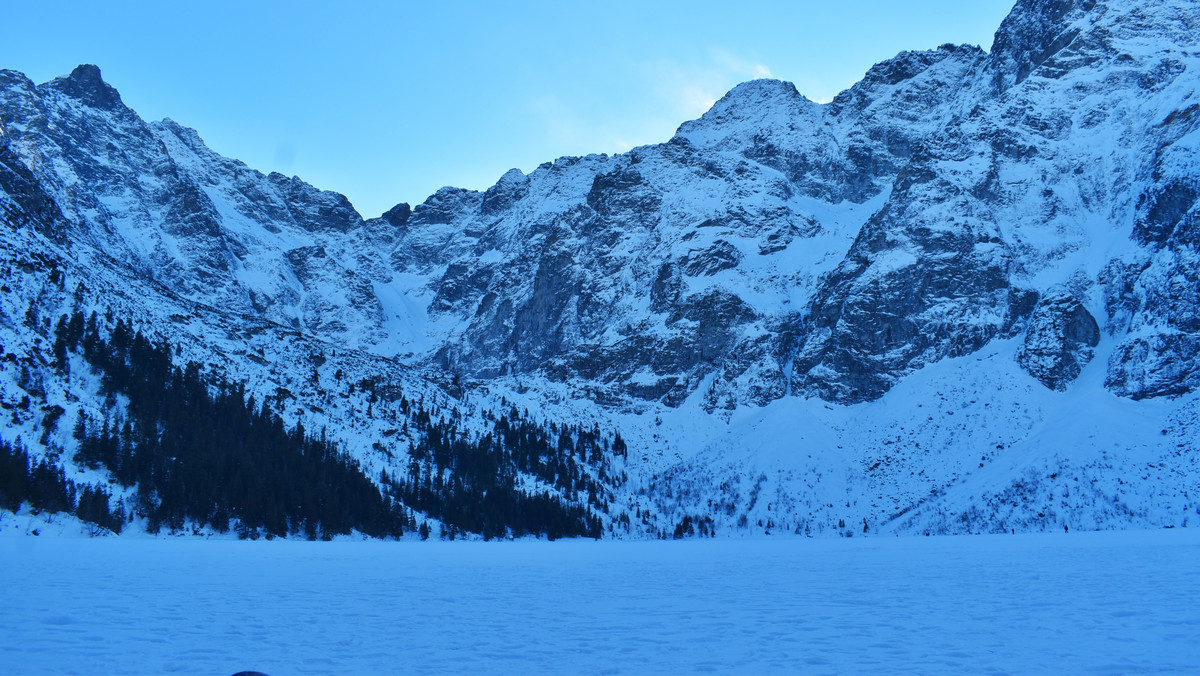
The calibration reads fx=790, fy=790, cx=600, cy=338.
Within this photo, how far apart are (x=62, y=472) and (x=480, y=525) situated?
7024 cm

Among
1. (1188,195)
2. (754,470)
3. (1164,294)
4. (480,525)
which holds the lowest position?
(480,525)

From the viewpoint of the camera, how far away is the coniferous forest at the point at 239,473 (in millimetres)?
107875

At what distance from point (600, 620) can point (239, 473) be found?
107903 millimetres

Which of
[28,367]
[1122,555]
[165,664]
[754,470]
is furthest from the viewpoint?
[754,470]

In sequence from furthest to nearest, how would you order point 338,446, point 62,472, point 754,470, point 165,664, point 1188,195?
point 754,470 → point 1188,195 → point 338,446 → point 62,472 → point 165,664

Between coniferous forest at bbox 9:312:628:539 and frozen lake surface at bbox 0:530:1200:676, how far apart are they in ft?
202

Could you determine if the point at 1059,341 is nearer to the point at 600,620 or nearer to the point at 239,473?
the point at 239,473

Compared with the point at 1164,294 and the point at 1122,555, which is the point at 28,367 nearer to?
the point at 1122,555

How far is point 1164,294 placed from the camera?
170500 millimetres

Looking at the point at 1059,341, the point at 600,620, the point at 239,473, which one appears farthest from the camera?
the point at 1059,341

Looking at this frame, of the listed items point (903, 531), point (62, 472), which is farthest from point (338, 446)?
point (903, 531)

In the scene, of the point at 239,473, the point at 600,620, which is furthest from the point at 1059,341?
the point at 600,620

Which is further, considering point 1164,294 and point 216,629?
point 1164,294

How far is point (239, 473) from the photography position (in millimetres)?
121250
